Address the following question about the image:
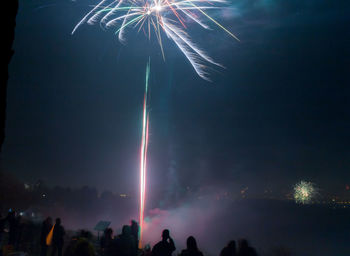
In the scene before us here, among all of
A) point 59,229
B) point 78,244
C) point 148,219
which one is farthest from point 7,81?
point 148,219

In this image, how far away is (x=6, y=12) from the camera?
84.5 inches

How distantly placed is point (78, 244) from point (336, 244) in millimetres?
151449

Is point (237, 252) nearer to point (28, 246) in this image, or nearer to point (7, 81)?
point (7, 81)

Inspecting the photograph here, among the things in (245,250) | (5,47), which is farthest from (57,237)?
(5,47)

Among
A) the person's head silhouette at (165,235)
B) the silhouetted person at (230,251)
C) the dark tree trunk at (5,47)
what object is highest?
the dark tree trunk at (5,47)

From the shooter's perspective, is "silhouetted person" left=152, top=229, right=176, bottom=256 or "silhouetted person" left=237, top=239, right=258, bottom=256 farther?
"silhouetted person" left=152, top=229, right=176, bottom=256

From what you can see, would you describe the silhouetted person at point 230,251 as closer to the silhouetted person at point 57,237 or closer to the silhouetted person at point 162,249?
the silhouetted person at point 162,249

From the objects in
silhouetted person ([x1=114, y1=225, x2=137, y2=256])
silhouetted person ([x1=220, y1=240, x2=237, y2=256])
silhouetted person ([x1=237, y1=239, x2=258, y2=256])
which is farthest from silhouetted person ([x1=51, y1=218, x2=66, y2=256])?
silhouetted person ([x1=237, y1=239, x2=258, y2=256])

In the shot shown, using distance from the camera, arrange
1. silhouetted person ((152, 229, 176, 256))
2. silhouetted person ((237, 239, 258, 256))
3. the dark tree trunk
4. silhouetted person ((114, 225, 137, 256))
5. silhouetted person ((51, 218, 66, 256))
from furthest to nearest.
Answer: silhouetted person ((51, 218, 66, 256)), silhouetted person ((114, 225, 137, 256)), silhouetted person ((152, 229, 176, 256)), silhouetted person ((237, 239, 258, 256)), the dark tree trunk

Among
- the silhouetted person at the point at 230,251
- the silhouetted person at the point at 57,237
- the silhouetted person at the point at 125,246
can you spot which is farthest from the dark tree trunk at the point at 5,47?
the silhouetted person at the point at 57,237

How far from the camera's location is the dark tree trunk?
2127mm

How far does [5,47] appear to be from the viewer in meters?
2.14

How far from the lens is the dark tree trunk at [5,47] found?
2127 mm

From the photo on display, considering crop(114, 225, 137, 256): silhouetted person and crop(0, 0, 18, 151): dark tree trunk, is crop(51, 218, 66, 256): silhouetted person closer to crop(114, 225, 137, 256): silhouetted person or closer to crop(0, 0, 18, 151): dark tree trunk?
crop(114, 225, 137, 256): silhouetted person
